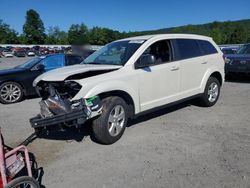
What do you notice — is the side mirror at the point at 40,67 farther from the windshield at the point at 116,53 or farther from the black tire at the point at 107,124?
the black tire at the point at 107,124

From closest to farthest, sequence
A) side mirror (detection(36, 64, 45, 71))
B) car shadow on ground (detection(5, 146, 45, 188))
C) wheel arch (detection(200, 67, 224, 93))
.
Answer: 1. car shadow on ground (detection(5, 146, 45, 188))
2. wheel arch (detection(200, 67, 224, 93))
3. side mirror (detection(36, 64, 45, 71))

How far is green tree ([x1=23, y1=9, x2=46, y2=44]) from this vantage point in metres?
102

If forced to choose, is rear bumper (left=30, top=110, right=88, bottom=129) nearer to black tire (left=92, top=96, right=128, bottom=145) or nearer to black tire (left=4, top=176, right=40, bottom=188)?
black tire (left=92, top=96, right=128, bottom=145)

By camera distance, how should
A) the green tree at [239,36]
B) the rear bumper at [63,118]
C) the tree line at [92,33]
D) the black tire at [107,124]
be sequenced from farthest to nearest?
the tree line at [92,33], the green tree at [239,36], the black tire at [107,124], the rear bumper at [63,118]

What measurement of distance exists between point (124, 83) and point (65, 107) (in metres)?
1.14

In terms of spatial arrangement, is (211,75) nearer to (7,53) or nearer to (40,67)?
(40,67)

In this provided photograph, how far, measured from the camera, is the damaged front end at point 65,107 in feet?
14.5

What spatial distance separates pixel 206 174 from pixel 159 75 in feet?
8.06

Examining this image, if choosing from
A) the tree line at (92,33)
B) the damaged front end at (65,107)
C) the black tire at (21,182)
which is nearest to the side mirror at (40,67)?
the damaged front end at (65,107)

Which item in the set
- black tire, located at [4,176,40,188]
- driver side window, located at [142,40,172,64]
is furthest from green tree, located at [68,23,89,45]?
black tire, located at [4,176,40,188]

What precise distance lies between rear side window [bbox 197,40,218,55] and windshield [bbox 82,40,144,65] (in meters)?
2.05

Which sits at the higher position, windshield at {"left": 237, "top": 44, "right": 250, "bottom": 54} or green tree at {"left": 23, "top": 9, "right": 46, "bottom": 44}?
green tree at {"left": 23, "top": 9, "right": 46, "bottom": 44}

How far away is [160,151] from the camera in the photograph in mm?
4664

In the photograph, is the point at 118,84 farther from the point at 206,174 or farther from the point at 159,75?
the point at 206,174
